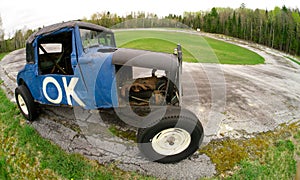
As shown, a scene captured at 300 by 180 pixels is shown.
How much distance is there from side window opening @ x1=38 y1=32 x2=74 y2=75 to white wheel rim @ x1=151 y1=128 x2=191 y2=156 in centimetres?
255

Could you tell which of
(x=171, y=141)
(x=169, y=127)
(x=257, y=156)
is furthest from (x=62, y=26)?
(x=257, y=156)

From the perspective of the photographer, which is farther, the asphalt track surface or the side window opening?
the side window opening

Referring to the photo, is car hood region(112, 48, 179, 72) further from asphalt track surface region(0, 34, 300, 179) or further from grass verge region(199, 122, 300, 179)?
grass verge region(199, 122, 300, 179)

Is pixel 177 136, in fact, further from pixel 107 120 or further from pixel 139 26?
pixel 139 26

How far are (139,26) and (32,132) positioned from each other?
344cm

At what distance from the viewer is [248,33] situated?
153ft

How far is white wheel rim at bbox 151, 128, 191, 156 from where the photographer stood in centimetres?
342

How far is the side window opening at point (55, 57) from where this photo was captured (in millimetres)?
4711

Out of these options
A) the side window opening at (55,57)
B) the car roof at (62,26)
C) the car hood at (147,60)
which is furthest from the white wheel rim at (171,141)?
the car roof at (62,26)

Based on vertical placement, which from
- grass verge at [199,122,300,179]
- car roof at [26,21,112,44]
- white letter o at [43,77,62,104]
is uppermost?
car roof at [26,21,112,44]

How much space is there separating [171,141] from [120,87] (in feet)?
4.63

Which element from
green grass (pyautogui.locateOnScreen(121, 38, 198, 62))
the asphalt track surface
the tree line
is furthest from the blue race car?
the tree line

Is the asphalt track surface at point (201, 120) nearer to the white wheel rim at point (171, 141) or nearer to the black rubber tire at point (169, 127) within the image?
the black rubber tire at point (169, 127)

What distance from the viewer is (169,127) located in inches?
129
